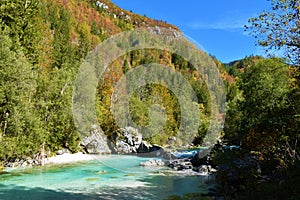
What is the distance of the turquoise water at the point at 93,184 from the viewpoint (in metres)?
12.9

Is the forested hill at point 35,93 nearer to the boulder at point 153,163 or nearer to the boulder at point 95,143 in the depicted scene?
the boulder at point 95,143

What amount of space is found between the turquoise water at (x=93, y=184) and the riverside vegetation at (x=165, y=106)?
2.07 metres

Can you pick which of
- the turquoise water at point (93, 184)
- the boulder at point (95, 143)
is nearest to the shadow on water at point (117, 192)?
the turquoise water at point (93, 184)

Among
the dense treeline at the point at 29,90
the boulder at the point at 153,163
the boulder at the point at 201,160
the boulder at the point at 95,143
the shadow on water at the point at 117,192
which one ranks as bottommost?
the shadow on water at the point at 117,192

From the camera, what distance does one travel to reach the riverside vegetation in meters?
9.51

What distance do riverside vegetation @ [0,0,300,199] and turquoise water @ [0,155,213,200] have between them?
207 cm

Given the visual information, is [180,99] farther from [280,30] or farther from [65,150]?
[280,30]

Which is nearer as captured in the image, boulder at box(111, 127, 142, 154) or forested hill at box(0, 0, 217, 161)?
forested hill at box(0, 0, 217, 161)

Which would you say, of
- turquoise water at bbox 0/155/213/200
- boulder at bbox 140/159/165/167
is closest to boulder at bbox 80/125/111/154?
boulder at bbox 140/159/165/167

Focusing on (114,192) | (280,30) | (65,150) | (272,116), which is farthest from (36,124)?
(280,30)

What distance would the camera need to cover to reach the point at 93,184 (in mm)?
15422

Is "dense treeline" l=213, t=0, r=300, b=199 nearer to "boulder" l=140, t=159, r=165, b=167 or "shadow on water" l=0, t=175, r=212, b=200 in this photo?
"shadow on water" l=0, t=175, r=212, b=200

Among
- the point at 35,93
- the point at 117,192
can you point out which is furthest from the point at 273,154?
the point at 35,93

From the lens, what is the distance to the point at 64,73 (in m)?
26.7
